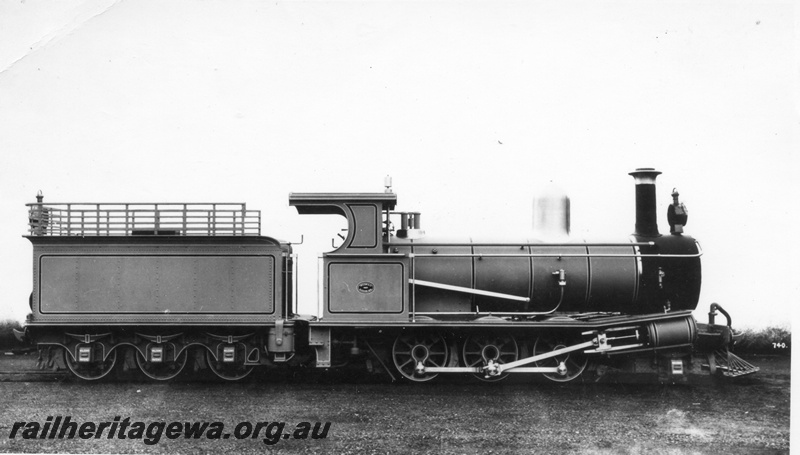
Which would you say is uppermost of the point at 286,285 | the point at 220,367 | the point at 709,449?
the point at 286,285

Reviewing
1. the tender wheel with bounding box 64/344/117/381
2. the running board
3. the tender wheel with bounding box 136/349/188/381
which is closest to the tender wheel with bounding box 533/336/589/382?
the running board

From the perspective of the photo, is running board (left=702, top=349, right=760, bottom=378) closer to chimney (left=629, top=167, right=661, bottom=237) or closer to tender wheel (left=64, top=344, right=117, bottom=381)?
chimney (left=629, top=167, right=661, bottom=237)

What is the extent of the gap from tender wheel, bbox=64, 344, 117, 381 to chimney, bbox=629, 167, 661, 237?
861 centimetres

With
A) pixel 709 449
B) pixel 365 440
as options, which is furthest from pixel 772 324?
pixel 365 440

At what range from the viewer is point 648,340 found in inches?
437

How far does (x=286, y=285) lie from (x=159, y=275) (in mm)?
1913

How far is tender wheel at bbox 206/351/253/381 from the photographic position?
1167cm

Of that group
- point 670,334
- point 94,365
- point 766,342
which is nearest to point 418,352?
point 670,334

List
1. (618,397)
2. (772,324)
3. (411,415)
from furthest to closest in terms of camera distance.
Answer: (772,324) → (618,397) → (411,415)

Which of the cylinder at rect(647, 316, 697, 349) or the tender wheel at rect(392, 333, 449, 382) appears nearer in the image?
the cylinder at rect(647, 316, 697, 349)

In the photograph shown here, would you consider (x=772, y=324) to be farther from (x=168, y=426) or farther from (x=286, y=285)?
(x=168, y=426)

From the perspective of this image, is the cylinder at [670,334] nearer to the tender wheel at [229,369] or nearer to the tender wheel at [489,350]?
the tender wheel at [489,350]

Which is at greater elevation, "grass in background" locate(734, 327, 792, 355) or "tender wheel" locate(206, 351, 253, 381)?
"grass in background" locate(734, 327, 792, 355)

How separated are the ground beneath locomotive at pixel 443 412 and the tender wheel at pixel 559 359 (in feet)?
0.58
